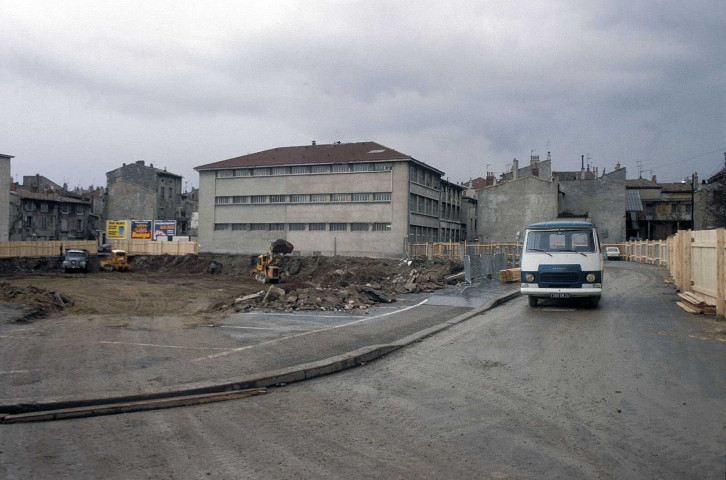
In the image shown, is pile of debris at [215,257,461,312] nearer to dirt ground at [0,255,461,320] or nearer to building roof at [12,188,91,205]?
dirt ground at [0,255,461,320]

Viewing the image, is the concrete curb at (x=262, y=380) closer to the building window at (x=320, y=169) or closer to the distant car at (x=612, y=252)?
the distant car at (x=612, y=252)

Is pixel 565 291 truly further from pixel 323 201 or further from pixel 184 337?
pixel 323 201

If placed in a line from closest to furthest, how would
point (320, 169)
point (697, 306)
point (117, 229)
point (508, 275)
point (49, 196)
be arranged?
point (697, 306), point (508, 275), point (320, 169), point (117, 229), point (49, 196)

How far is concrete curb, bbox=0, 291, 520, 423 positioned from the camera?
6.27m

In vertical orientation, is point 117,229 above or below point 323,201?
below

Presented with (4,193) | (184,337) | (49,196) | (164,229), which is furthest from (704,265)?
(49,196)

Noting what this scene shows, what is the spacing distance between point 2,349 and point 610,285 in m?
22.2

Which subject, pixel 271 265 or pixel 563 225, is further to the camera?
pixel 271 265

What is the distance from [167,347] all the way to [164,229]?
208ft

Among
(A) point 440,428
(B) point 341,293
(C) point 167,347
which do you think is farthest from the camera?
(B) point 341,293

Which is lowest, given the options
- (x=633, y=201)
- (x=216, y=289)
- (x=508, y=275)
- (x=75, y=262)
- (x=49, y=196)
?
(x=216, y=289)

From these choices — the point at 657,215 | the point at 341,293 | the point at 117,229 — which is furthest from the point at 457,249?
the point at 117,229

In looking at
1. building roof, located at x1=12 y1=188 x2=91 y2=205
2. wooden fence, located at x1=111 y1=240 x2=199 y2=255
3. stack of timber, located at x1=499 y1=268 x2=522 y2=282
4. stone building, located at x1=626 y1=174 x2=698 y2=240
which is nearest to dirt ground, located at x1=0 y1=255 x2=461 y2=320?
stack of timber, located at x1=499 y1=268 x2=522 y2=282

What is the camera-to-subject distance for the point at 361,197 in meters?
56.6
